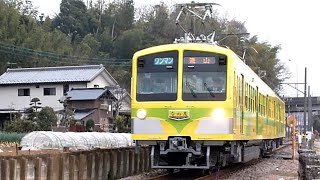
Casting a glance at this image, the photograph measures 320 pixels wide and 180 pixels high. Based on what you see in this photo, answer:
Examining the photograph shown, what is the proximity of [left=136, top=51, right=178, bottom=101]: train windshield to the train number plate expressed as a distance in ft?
1.09

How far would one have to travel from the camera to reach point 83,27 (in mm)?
65562

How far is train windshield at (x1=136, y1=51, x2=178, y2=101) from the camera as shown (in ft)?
39.1

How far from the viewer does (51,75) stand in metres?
46.7

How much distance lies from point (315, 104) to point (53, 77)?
1398 inches

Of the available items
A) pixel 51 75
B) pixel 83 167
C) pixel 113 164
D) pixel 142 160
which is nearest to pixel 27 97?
pixel 51 75

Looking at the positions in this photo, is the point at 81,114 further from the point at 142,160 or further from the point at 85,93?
the point at 142,160

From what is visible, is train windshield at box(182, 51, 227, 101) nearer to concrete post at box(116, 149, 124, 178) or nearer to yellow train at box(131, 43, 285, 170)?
yellow train at box(131, 43, 285, 170)

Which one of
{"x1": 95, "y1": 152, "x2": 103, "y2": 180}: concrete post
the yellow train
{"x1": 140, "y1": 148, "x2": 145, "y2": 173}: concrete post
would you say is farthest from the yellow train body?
{"x1": 140, "y1": 148, "x2": 145, "y2": 173}: concrete post

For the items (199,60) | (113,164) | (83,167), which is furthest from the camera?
(113,164)

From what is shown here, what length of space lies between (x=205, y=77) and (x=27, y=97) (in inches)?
1462

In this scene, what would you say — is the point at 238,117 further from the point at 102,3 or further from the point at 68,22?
the point at 102,3

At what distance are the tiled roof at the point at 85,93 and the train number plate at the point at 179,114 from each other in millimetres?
30962

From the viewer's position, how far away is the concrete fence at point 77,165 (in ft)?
36.3

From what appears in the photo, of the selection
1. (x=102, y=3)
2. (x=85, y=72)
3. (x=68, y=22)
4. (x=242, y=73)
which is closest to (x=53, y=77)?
(x=85, y=72)
